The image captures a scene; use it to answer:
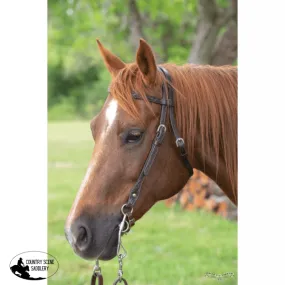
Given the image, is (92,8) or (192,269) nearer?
(192,269)

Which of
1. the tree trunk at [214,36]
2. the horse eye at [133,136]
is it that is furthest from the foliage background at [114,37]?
the horse eye at [133,136]

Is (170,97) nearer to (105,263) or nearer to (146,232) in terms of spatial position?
(105,263)

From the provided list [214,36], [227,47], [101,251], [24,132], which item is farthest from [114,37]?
[101,251]

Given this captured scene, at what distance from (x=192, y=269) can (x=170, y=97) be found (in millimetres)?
1513

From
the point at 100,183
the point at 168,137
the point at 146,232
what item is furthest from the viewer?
the point at 146,232

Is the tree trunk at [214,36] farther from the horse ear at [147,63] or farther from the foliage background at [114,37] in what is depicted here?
the horse ear at [147,63]

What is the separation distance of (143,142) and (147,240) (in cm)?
205

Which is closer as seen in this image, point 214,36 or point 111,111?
point 111,111

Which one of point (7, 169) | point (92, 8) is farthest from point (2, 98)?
point (92, 8)

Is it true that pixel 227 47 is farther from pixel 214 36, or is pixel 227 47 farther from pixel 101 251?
pixel 101 251

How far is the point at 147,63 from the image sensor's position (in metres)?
1.73

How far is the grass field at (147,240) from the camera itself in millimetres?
2756

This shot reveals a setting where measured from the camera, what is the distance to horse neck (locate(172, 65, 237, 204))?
1.81 meters

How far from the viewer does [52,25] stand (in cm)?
315
